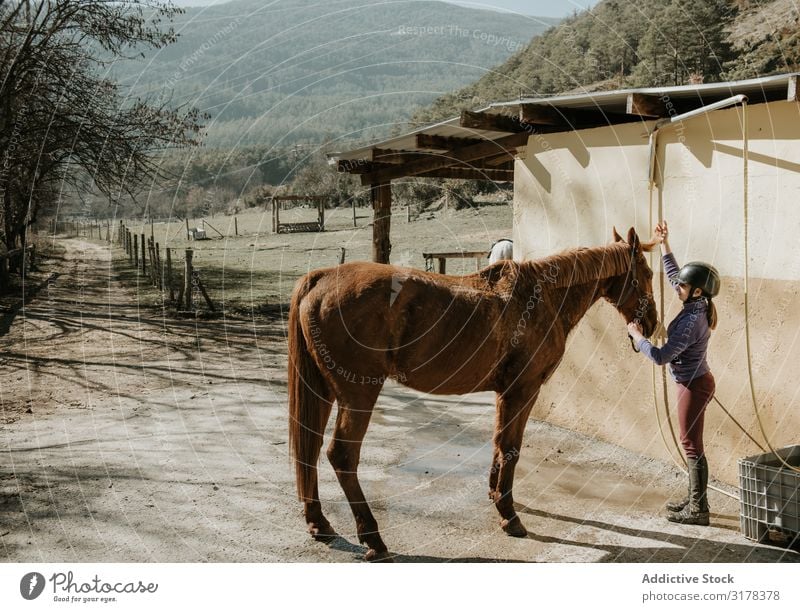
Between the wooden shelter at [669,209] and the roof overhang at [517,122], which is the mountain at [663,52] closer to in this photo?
the roof overhang at [517,122]

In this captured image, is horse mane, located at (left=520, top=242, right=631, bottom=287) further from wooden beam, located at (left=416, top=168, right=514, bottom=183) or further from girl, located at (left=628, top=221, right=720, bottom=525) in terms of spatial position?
wooden beam, located at (left=416, top=168, right=514, bottom=183)

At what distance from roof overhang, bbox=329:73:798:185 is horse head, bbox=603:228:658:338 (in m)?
1.34

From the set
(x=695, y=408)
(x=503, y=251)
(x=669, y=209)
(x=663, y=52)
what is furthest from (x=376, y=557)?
(x=663, y=52)

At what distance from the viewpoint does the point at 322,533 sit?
4.33 meters

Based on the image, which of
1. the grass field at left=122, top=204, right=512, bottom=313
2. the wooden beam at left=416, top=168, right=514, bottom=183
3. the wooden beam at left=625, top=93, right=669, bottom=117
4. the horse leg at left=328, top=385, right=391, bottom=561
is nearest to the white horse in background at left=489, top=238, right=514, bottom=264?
the wooden beam at left=416, top=168, right=514, bottom=183

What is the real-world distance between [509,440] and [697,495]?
1.42 meters

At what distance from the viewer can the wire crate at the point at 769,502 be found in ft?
13.3

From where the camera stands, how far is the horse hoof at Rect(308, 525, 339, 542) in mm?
4320

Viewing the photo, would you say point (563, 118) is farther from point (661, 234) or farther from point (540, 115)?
point (661, 234)

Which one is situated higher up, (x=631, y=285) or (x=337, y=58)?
(x=337, y=58)

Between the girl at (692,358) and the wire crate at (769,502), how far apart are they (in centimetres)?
30

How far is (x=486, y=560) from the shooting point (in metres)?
4.09
